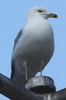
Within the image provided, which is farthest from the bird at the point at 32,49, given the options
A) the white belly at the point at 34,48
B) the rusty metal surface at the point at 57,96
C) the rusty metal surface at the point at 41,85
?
the rusty metal surface at the point at 57,96

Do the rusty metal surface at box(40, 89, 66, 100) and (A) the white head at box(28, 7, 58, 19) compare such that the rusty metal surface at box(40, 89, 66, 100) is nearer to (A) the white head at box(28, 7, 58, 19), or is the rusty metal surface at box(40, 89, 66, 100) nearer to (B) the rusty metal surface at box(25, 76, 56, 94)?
(B) the rusty metal surface at box(25, 76, 56, 94)

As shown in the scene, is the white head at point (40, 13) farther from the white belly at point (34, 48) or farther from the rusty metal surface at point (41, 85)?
the rusty metal surface at point (41, 85)

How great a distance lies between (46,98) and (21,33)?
2.78m

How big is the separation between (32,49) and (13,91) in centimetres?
260

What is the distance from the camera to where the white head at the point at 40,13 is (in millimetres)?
5008

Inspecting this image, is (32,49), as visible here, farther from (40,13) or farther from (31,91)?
(31,91)

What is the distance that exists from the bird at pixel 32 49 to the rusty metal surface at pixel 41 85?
2.16 metres

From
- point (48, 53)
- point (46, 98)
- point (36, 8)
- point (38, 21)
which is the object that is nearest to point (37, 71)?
point (48, 53)

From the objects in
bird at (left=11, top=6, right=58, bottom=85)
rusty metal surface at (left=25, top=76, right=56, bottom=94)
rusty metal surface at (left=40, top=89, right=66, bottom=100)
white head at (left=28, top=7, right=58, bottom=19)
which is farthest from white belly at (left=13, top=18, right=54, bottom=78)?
rusty metal surface at (left=40, top=89, right=66, bottom=100)

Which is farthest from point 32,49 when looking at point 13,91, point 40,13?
point 13,91

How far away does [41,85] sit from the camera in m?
2.02

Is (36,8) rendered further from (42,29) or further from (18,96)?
(18,96)

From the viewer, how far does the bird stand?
4.26m

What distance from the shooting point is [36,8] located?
17.0 feet
